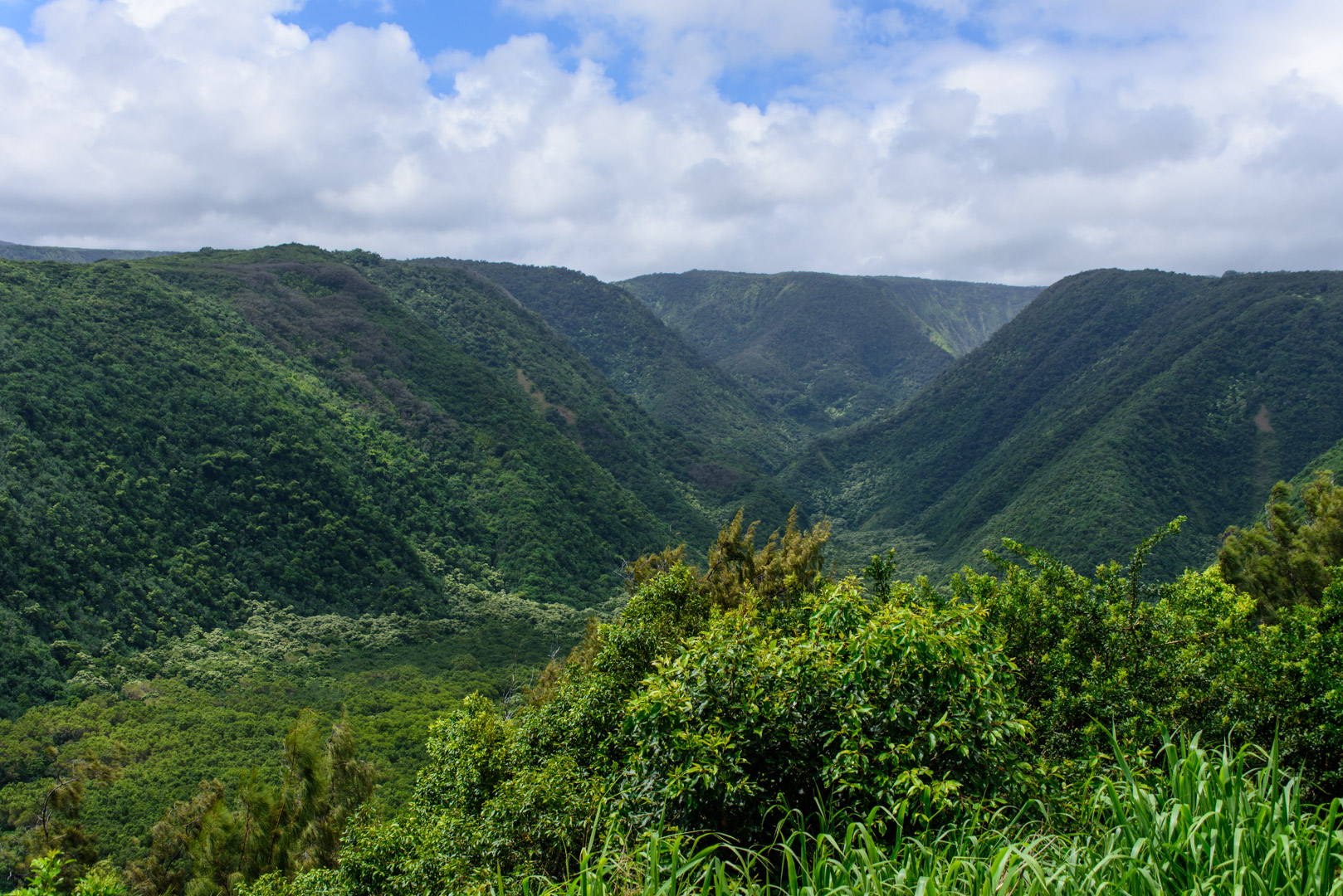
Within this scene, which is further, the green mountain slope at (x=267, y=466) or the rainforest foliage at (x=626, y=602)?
the green mountain slope at (x=267, y=466)

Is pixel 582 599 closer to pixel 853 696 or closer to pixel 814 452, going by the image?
pixel 853 696

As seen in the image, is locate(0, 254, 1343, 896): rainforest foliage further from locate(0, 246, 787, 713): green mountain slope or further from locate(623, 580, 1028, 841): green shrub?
locate(0, 246, 787, 713): green mountain slope

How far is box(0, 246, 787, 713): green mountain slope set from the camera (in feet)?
113

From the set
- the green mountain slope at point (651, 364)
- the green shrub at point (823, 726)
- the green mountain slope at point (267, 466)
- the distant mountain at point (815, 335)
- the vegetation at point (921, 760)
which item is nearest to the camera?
the vegetation at point (921, 760)

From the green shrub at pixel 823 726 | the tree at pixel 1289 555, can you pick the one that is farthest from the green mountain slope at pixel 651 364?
the green shrub at pixel 823 726

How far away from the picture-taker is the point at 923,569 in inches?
2347

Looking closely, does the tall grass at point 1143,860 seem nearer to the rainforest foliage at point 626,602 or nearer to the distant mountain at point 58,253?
the rainforest foliage at point 626,602

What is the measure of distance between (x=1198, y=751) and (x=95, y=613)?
40.6m

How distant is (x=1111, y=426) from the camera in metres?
61.4

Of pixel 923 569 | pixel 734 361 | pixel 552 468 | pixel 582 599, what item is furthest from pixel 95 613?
pixel 734 361

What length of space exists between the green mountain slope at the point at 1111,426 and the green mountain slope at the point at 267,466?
24.6 metres

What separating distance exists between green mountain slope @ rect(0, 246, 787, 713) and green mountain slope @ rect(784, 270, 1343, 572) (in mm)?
24606

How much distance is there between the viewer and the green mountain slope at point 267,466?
113ft

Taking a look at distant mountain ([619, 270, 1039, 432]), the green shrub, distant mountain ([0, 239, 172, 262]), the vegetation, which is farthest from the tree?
distant mountain ([0, 239, 172, 262])
